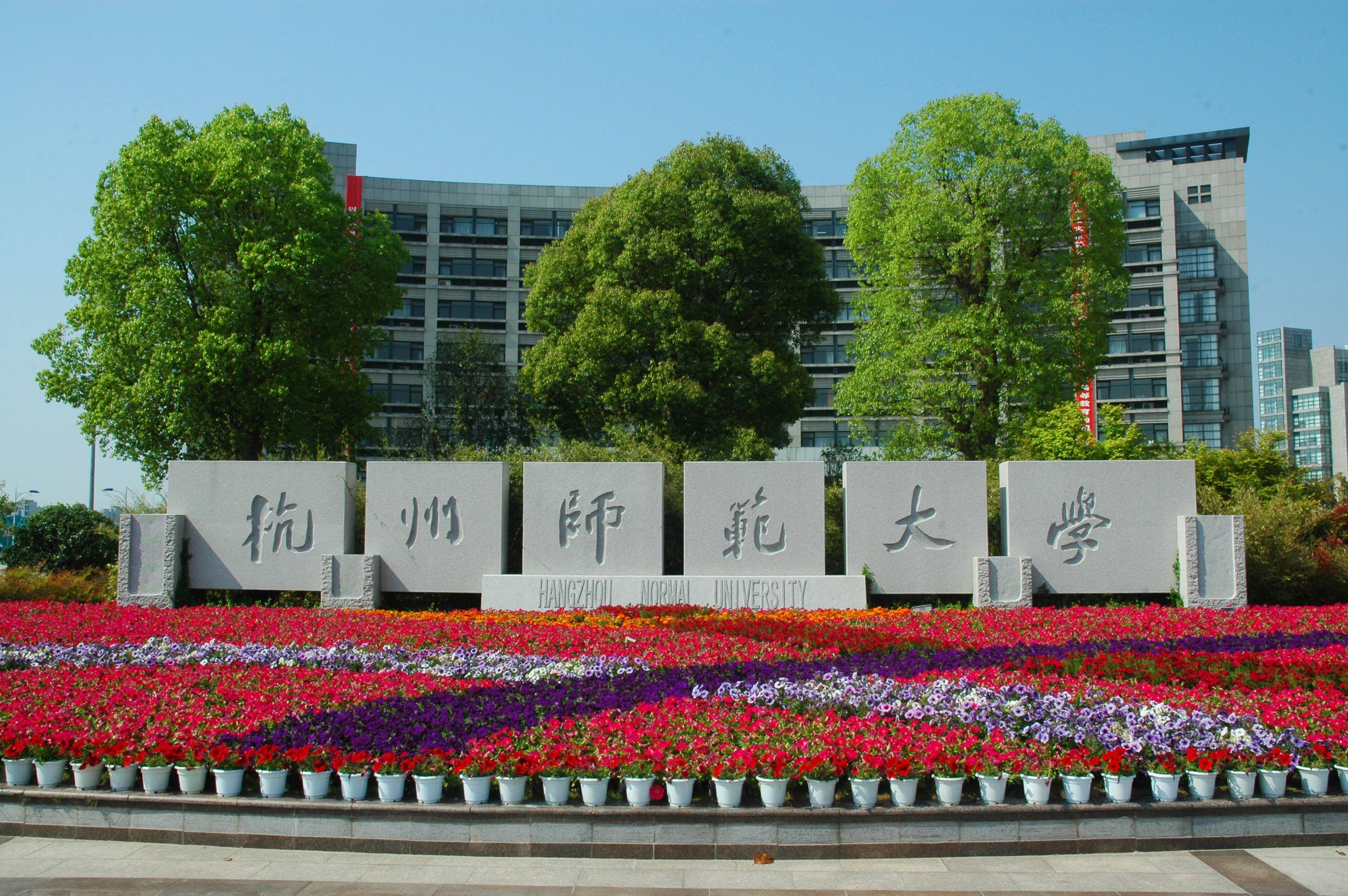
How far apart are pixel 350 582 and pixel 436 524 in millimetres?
1547

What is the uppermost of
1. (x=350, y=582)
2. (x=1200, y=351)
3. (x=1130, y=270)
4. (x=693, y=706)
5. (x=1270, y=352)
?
(x=1270, y=352)

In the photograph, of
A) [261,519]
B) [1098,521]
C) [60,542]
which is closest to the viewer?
[1098,521]

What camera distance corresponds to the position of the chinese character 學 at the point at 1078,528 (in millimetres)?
14359

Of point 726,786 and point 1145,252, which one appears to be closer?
point 726,786

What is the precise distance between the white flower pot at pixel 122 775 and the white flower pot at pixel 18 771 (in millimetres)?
618

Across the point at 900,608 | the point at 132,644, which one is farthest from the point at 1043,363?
the point at 132,644

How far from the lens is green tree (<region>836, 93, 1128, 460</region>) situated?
21.2 m

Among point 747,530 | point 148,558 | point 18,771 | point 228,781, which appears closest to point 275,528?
point 148,558

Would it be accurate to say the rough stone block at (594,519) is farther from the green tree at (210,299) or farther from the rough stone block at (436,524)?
the green tree at (210,299)

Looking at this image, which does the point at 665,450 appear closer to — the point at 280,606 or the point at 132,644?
the point at 280,606

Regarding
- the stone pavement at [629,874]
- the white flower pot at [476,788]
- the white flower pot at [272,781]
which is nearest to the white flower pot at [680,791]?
the stone pavement at [629,874]

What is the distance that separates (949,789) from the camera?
552 cm

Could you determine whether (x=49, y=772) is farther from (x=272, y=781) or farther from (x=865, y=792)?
(x=865, y=792)

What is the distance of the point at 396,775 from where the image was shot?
5.61m
